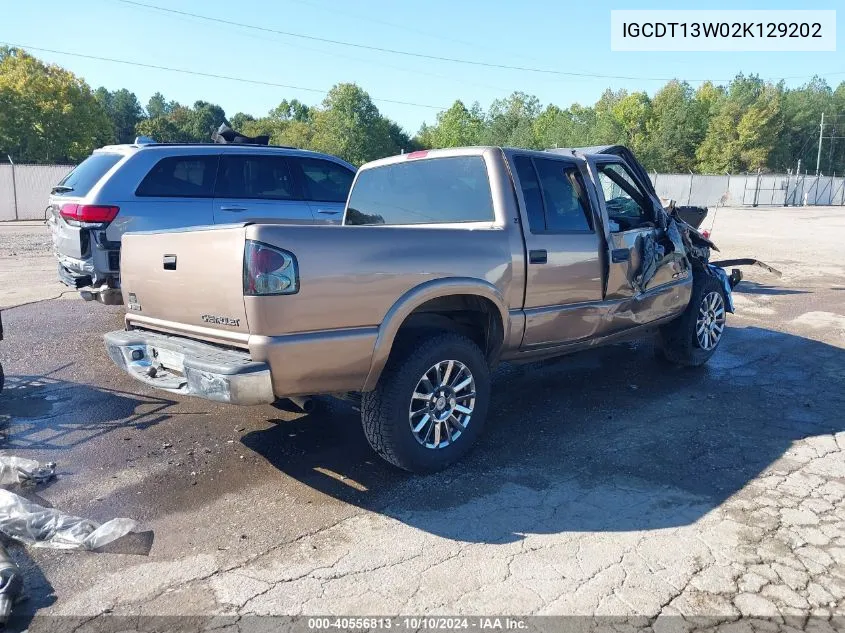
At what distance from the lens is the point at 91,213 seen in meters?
6.47

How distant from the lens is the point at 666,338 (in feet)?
20.6

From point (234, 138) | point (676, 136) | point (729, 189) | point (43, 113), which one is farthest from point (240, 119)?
point (234, 138)

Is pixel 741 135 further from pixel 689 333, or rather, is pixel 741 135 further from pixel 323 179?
pixel 689 333

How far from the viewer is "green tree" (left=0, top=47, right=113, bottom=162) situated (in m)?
46.6

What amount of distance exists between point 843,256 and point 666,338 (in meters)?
12.0

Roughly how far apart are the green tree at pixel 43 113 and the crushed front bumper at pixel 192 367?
5145 cm

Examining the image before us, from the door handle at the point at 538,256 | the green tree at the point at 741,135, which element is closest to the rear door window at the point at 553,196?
the door handle at the point at 538,256

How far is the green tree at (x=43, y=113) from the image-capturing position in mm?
46562

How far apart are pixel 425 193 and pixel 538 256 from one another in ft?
3.27

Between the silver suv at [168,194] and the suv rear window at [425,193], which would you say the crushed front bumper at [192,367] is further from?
the silver suv at [168,194]

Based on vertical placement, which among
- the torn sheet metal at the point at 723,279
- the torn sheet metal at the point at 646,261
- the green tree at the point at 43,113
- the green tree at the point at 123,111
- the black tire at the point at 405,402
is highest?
the green tree at the point at 123,111

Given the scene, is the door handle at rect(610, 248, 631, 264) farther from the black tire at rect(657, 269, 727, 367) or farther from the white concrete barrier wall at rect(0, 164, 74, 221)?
the white concrete barrier wall at rect(0, 164, 74, 221)

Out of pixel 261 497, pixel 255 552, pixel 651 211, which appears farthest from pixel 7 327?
pixel 651 211

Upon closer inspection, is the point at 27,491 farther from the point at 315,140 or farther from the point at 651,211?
the point at 315,140
